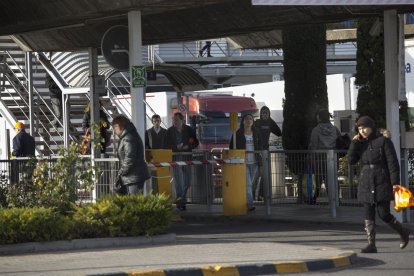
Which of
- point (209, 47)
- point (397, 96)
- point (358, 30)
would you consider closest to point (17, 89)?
point (358, 30)

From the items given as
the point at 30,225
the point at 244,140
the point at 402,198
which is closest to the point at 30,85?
the point at 244,140

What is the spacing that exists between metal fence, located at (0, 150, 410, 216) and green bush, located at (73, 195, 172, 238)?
9.90 feet

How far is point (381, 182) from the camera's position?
1474 centimetres

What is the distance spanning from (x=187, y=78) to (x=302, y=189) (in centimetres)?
581

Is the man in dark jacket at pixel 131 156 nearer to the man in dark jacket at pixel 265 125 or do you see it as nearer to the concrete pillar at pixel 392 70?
the concrete pillar at pixel 392 70

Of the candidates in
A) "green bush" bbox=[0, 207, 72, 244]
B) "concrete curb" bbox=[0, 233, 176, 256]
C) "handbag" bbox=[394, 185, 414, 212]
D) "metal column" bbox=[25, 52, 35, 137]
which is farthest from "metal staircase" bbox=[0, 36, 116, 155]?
"handbag" bbox=[394, 185, 414, 212]

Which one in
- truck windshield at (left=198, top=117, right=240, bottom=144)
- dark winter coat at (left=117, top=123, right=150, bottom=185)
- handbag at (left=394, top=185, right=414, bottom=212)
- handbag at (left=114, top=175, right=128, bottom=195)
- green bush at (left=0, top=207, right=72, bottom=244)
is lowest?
green bush at (left=0, top=207, right=72, bottom=244)

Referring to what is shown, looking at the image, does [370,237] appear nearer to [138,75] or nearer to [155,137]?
[138,75]

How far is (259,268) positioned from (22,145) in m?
13.1

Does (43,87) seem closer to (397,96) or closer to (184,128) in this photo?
(184,128)

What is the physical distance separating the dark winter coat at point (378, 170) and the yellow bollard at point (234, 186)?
6.31m

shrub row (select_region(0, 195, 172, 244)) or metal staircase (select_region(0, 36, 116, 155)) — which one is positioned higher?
metal staircase (select_region(0, 36, 116, 155))

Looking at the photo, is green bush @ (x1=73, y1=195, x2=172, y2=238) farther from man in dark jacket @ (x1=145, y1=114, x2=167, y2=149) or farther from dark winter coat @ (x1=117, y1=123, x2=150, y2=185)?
man in dark jacket @ (x1=145, y1=114, x2=167, y2=149)

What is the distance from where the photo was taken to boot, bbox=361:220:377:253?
49.0ft
